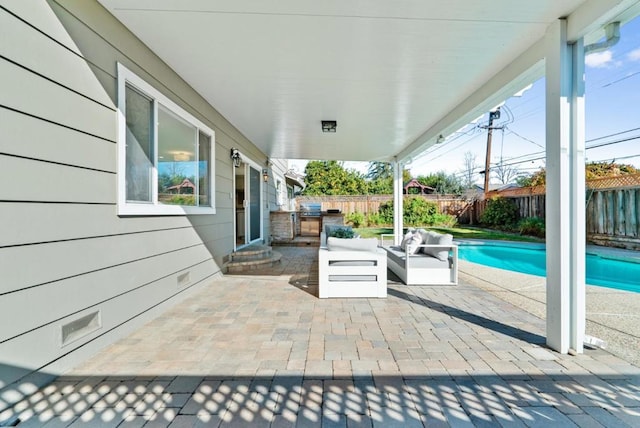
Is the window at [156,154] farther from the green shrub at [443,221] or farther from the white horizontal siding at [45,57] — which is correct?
the green shrub at [443,221]

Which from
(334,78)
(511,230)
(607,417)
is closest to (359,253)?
(334,78)

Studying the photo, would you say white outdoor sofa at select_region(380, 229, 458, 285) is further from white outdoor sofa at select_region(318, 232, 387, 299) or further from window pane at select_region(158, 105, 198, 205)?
window pane at select_region(158, 105, 198, 205)

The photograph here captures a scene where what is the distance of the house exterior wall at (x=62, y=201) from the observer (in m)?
1.89

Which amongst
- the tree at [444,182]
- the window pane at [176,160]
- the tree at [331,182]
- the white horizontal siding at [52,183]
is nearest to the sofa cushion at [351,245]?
the window pane at [176,160]

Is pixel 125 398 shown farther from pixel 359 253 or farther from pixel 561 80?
pixel 561 80

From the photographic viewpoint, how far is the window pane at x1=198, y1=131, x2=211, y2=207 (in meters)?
4.81

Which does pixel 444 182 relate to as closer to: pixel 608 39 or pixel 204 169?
pixel 204 169

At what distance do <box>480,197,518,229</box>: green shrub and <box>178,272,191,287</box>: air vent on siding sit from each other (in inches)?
577

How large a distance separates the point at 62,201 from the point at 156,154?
1432 mm

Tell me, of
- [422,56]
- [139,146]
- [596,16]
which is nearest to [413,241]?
[422,56]

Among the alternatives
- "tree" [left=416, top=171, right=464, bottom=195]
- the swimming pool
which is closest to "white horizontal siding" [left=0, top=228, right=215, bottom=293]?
the swimming pool

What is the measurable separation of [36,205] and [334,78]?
331cm

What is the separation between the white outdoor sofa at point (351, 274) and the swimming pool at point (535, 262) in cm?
478

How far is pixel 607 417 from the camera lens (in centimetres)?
175
